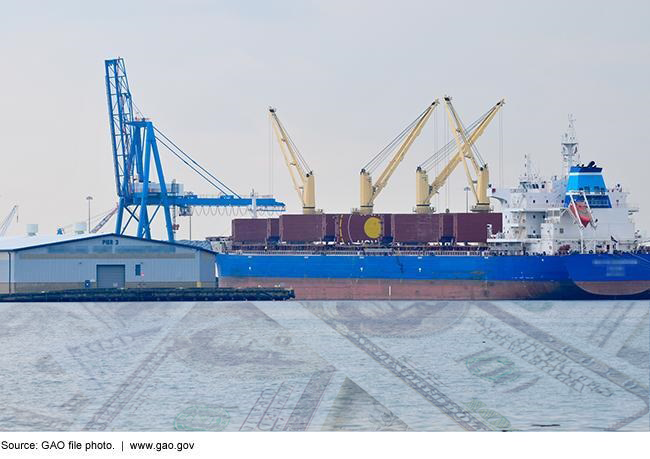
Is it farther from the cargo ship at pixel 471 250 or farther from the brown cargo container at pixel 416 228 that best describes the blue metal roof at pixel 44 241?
the brown cargo container at pixel 416 228

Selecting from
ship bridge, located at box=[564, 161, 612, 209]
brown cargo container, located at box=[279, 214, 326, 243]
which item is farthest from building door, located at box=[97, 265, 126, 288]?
ship bridge, located at box=[564, 161, 612, 209]

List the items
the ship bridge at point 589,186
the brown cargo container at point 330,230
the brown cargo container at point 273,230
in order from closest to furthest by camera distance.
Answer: the ship bridge at point 589,186 < the brown cargo container at point 330,230 < the brown cargo container at point 273,230

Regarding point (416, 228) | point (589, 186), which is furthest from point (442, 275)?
point (589, 186)

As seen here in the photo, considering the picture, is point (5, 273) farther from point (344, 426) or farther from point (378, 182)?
point (344, 426)

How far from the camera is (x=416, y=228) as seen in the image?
90000mm

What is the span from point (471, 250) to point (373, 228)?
684 centimetres

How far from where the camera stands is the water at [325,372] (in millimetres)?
36188

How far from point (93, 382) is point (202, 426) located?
30.7ft

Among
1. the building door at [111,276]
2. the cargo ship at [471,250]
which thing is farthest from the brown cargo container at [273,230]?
the building door at [111,276]

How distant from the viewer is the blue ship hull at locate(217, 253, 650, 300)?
80.1 meters

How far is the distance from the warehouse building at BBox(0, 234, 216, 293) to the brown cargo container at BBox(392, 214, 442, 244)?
505 inches

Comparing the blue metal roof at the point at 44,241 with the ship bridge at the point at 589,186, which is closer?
the ship bridge at the point at 589,186

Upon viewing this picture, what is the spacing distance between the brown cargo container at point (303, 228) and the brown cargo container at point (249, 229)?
2708 mm

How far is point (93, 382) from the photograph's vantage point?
4347 cm
